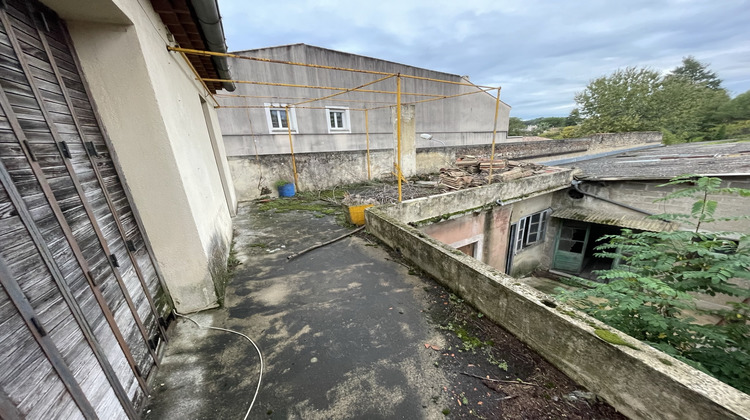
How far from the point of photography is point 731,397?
1.40 meters

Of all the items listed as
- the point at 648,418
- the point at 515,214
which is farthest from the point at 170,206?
the point at 515,214

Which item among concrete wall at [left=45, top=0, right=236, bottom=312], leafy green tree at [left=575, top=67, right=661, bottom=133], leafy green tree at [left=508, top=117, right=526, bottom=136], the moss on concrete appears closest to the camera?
the moss on concrete

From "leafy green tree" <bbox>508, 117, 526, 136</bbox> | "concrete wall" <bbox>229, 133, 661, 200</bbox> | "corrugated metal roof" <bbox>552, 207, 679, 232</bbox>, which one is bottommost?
"corrugated metal roof" <bbox>552, 207, 679, 232</bbox>

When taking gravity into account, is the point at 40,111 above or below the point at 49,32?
below

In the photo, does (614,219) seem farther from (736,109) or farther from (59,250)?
(736,109)

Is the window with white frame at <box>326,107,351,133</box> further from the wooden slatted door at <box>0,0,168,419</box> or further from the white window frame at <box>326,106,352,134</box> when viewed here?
the wooden slatted door at <box>0,0,168,419</box>

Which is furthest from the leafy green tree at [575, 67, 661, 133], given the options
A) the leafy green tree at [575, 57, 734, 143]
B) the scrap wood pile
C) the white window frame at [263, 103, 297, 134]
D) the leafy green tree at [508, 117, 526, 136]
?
the white window frame at [263, 103, 297, 134]

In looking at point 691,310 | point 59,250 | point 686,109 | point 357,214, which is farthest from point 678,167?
point 686,109

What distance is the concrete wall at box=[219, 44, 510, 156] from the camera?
957 centimetres

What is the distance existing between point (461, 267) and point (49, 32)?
166 inches

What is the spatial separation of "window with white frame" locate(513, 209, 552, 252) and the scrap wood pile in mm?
1541

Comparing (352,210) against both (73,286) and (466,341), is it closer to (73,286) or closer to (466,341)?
(466,341)

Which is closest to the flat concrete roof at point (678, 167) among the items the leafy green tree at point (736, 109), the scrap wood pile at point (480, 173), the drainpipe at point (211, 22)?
the scrap wood pile at point (480, 173)

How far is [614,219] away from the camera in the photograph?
295 inches
